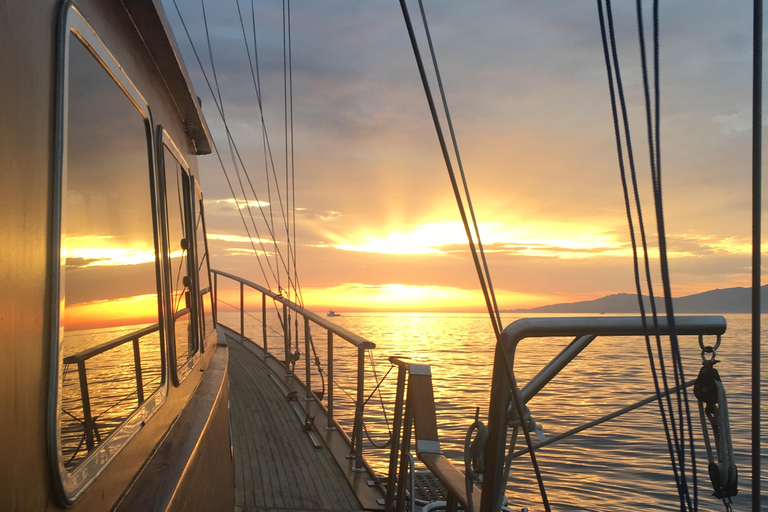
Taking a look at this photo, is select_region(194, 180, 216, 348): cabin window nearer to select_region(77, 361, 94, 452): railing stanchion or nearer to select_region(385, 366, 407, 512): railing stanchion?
select_region(385, 366, 407, 512): railing stanchion

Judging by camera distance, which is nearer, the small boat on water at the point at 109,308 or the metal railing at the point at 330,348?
the small boat on water at the point at 109,308

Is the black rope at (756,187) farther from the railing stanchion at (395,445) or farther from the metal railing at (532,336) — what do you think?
the railing stanchion at (395,445)

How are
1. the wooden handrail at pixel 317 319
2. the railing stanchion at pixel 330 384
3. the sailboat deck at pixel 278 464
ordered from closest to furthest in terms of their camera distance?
1. the sailboat deck at pixel 278 464
2. the wooden handrail at pixel 317 319
3. the railing stanchion at pixel 330 384

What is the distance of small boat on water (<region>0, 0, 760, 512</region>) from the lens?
3.05ft

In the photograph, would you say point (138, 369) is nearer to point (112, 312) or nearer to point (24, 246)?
point (112, 312)

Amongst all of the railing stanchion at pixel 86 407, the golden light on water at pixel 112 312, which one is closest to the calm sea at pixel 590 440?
the golden light on water at pixel 112 312

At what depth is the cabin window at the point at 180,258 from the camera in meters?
2.51

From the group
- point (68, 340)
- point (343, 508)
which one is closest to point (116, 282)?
point (68, 340)

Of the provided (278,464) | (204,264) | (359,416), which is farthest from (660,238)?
(278,464)

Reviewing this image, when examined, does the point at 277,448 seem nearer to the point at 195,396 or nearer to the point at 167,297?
the point at 195,396

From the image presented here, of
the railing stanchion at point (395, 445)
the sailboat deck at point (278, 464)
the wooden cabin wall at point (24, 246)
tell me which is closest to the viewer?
the wooden cabin wall at point (24, 246)

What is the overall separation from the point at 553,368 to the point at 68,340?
113cm

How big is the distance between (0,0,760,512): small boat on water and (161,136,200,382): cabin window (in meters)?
0.02

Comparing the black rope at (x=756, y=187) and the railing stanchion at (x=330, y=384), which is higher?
the black rope at (x=756, y=187)
